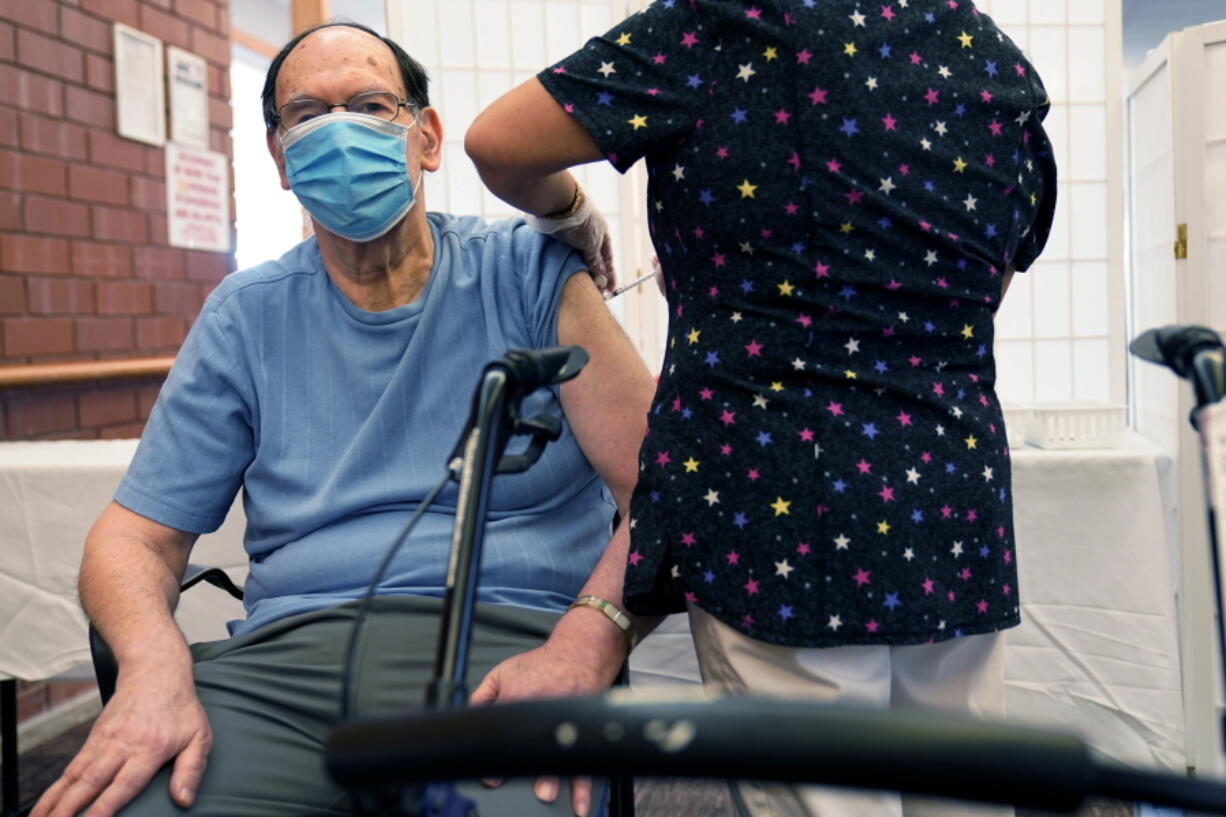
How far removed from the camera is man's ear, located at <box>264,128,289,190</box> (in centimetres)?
138

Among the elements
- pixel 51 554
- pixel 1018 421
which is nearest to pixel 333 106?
pixel 51 554

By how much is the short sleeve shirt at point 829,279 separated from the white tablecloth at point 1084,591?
3.21 ft

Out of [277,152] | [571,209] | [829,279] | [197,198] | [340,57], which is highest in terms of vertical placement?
[197,198]

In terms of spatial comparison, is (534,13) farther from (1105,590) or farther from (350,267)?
(1105,590)

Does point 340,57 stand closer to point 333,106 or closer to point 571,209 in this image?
point 333,106

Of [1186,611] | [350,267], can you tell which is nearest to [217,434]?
[350,267]

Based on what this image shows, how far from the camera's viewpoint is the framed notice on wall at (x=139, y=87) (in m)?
3.02

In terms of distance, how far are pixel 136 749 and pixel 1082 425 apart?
1.51 meters

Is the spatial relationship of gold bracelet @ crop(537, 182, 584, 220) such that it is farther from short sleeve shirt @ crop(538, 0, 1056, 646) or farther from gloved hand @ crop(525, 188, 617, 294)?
short sleeve shirt @ crop(538, 0, 1056, 646)

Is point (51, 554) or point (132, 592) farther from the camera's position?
point (51, 554)

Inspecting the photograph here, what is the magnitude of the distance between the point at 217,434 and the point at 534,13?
1553 mm

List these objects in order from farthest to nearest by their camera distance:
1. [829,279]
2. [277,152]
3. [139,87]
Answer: [139,87]
[277,152]
[829,279]

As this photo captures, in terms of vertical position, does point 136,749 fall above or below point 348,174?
below

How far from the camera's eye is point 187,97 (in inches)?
133
